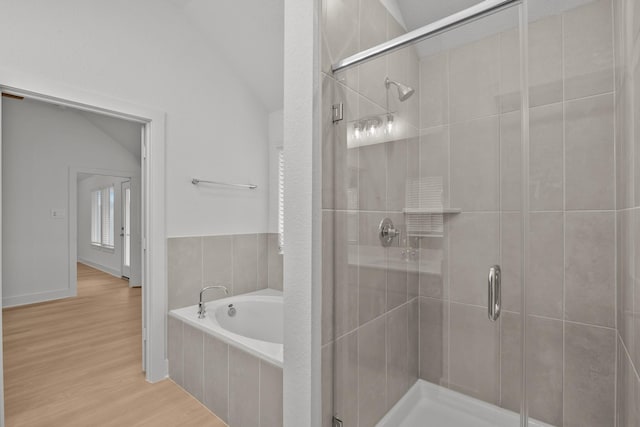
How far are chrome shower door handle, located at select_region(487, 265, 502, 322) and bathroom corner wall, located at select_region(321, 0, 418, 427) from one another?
28cm

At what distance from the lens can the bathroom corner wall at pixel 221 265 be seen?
255 centimetres

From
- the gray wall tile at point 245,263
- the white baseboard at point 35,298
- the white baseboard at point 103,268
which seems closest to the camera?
the gray wall tile at point 245,263

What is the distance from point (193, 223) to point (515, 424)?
2.44 m

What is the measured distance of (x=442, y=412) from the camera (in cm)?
109

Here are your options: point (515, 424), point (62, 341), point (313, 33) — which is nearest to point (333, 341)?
point (515, 424)

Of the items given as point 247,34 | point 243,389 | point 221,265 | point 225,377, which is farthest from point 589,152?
point 221,265

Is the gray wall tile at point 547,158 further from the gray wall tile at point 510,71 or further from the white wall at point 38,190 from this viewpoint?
the white wall at point 38,190

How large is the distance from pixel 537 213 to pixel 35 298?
19.1 feet

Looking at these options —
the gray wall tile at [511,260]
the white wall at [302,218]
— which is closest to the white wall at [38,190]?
the white wall at [302,218]

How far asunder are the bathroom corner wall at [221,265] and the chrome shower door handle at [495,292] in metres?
2.28

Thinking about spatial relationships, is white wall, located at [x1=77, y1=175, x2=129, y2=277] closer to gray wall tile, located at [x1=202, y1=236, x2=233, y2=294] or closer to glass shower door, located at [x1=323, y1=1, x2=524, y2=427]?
gray wall tile, located at [x1=202, y1=236, x2=233, y2=294]

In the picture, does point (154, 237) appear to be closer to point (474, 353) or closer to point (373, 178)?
point (373, 178)

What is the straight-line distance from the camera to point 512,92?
978 mm

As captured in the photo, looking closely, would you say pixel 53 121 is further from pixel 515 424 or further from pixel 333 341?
pixel 515 424
